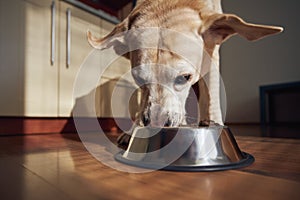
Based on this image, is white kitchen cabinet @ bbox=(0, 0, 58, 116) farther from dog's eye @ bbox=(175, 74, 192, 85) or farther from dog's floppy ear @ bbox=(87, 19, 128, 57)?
dog's eye @ bbox=(175, 74, 192, 85)

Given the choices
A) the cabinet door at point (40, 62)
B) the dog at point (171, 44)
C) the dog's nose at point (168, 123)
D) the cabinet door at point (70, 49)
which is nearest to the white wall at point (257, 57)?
the cabinet door at point (70, 49)

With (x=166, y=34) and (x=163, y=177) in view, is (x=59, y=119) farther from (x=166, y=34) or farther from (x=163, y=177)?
(x=163, y=177)

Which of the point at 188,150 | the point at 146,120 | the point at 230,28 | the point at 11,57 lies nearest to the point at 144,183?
the point at 188,150

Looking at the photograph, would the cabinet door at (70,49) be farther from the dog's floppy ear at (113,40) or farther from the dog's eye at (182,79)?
the dog's eye at (182,79)

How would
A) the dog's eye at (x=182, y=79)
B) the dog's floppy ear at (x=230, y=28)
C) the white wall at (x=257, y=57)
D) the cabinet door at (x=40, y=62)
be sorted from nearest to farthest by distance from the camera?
the dog's floppy ear at (x=230, y=28), the dog's eye at (x=182, y=79), the cabinet door at (x=40, y=62), the white wall at (x=257, y=57)

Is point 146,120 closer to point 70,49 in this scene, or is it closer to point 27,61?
point 27,61

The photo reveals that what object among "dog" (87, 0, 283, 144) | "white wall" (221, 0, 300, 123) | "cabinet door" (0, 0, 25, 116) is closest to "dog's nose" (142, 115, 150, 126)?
"dog" (87, 0, 283, 144)

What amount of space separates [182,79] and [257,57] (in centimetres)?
265

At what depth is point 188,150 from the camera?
19.8 inches

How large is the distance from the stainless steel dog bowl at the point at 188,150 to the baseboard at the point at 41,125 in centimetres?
99

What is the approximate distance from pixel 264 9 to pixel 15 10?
110 inches

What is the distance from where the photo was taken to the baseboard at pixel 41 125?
1585 millimetres

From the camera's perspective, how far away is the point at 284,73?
2742 mm

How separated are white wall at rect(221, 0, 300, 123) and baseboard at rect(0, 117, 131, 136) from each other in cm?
190
